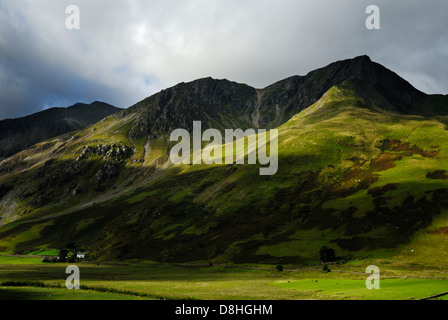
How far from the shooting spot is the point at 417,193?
120250mm

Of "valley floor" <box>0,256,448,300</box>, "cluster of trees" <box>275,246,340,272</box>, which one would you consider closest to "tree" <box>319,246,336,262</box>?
"cluster of trees" <box>275,246,340,272</box>

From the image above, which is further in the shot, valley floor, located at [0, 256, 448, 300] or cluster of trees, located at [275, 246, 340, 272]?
cluster of trees, located at [275, 246, 340, 272]

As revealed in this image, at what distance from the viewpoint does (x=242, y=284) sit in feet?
209

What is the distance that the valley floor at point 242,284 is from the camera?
4134 cm

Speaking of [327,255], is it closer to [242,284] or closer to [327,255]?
[327,255]

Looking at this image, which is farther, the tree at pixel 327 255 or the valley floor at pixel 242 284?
the tree at pixel 327 255

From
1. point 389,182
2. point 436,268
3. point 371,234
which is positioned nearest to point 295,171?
point 389,182

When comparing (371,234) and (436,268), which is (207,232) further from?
(436,268)

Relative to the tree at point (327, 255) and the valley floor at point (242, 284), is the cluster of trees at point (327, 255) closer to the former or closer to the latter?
the tree at point (327, 255)

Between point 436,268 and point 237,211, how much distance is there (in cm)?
10016

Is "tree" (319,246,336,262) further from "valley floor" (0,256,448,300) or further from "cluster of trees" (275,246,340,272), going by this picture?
"valley floor" (0,256,448,300)

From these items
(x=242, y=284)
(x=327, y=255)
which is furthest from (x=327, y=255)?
(x=242, y=284)

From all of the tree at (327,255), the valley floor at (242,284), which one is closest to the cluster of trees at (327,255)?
the tree at (327,255)

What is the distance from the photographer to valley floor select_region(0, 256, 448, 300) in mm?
41344
